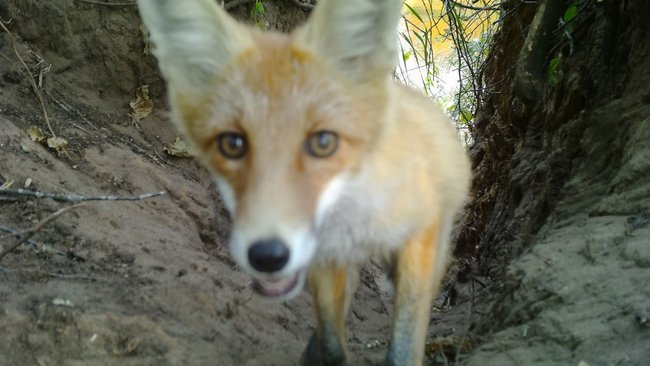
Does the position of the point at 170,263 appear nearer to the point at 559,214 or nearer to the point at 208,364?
the point at 208,364

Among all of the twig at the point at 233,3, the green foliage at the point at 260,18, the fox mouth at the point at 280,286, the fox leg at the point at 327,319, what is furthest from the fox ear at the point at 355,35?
the twig at the point at 233,3

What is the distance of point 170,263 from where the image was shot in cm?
409

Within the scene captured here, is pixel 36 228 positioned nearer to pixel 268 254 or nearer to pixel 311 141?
pixel 268 254

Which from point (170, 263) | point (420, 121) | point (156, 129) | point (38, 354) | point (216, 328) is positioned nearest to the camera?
point (38, 354)

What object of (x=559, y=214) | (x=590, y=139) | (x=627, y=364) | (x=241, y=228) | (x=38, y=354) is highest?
(x=590, y=139)

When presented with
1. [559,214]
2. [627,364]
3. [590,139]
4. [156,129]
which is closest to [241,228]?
[627,364]

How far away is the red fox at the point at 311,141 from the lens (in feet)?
7.15

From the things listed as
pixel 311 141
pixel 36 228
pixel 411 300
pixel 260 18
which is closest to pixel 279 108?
pixel 311 141

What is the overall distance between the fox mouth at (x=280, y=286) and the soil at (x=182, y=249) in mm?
827

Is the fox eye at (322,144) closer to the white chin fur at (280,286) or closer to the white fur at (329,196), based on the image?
the white fur at (329,196)

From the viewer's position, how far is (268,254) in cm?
202

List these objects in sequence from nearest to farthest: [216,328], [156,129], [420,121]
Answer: [420,121] < [216,328] < [156,129]

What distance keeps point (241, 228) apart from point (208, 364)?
1.29 metres

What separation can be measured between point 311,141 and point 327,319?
1.47 metres
